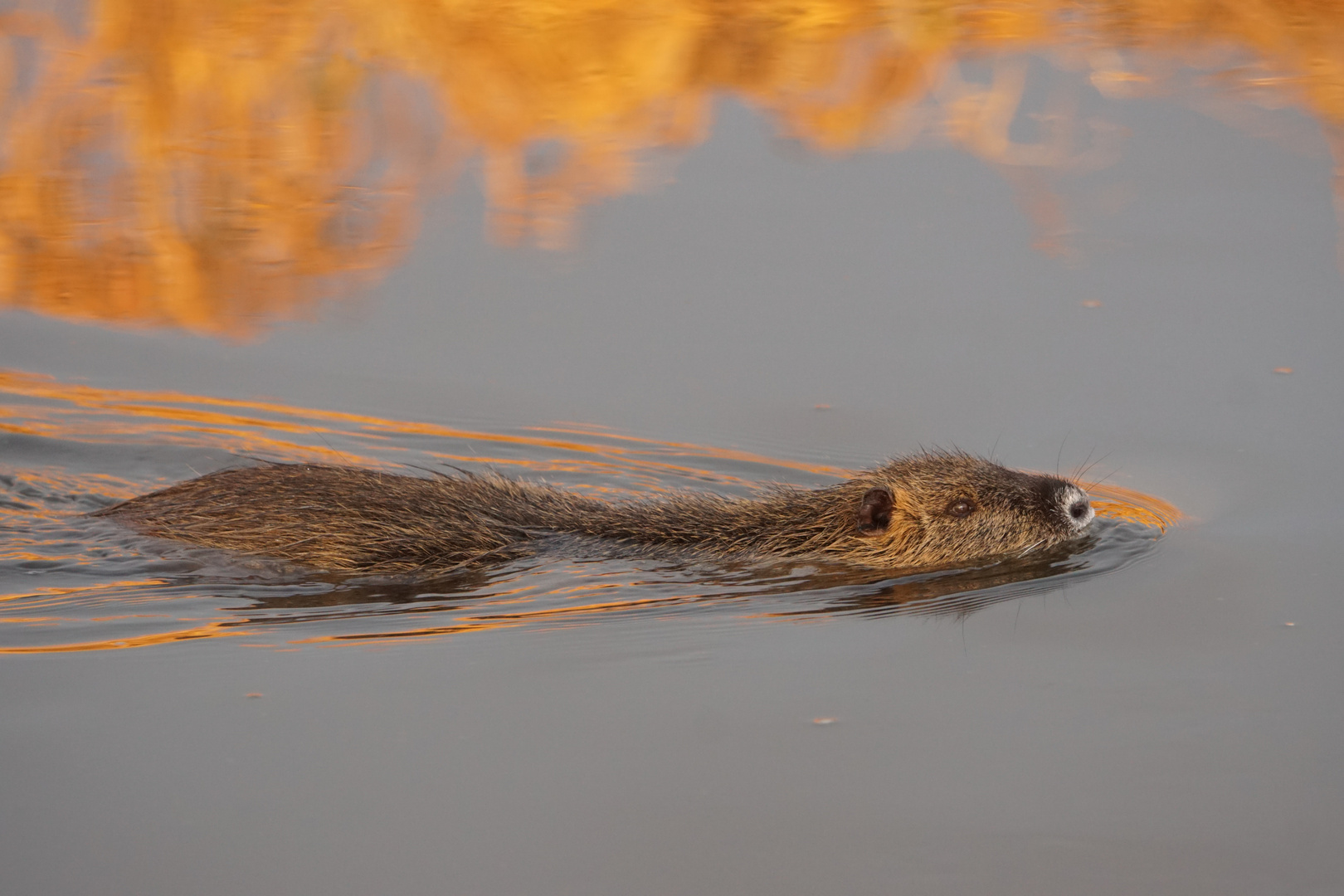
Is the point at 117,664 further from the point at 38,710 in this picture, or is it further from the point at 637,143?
the point at 637,143

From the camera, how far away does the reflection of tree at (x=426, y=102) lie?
807 cm

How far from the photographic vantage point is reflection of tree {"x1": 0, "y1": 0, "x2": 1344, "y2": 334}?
8.07 meters

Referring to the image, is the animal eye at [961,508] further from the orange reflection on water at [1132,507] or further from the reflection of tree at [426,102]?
the reflection of tree at [426,102]

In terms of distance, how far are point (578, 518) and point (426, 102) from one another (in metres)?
4.09

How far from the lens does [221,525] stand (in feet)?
18.7

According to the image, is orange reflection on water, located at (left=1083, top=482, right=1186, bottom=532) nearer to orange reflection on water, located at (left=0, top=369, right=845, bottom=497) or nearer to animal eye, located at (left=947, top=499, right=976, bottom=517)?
animal eye, located at (left=947, top=499, right=976, bottom=517)

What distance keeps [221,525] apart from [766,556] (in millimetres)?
1868

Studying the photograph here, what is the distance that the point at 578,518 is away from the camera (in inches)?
233

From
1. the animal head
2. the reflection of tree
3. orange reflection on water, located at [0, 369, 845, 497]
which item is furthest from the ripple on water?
the reflection of tree

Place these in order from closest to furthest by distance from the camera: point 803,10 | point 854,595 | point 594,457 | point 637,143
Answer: point 854,595
point 594,457
point 637,143
point 803,10

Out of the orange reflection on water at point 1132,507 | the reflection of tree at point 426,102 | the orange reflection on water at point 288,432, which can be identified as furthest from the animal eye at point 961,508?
the reflection of tree at point 426,102

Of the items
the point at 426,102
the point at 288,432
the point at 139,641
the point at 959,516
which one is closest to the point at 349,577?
the point at 139,641

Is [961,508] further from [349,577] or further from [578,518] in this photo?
[349,577]

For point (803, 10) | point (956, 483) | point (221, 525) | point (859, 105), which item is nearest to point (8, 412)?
point (221, 525)
